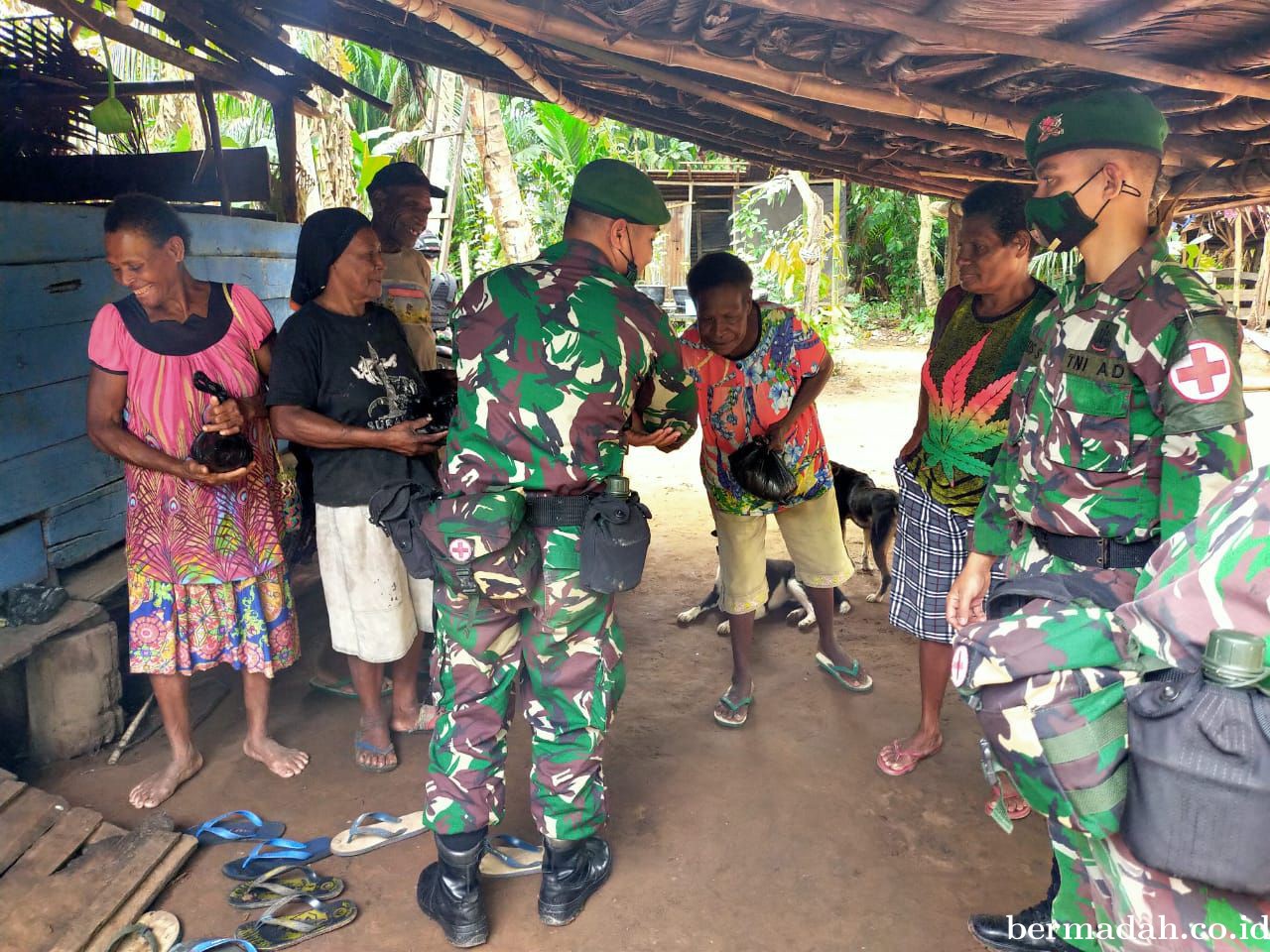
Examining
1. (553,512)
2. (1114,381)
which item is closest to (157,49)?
(553,512)

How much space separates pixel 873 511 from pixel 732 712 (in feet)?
5.36

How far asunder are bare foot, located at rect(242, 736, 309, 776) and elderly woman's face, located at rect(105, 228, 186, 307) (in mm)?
1638

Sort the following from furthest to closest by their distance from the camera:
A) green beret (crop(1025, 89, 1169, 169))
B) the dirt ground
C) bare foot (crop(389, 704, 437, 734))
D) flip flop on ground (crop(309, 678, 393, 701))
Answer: flip flop on ground (crop(309, 678, 393, 701))
bare foot (crop(389, 704, 437, 734))
the dirt ground
green beret (crop(1025, 89, 1169, 169))

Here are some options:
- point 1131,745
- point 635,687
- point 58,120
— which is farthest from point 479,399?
point 58,120

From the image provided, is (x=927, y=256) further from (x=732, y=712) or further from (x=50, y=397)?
(x=50, y=397)

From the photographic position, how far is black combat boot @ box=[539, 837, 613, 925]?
250 cm

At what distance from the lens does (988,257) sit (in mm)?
2824

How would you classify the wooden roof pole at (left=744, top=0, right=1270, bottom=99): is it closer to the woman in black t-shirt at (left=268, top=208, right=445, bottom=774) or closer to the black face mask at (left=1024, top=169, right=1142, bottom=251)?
the black face mask at (left=1024, top=169, right=1142, bottom=251)

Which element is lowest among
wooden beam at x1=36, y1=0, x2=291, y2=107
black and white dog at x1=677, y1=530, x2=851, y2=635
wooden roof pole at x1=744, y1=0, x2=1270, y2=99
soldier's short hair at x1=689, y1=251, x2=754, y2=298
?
black and white dog at x1=677, y1=530, x2=851, y2=635

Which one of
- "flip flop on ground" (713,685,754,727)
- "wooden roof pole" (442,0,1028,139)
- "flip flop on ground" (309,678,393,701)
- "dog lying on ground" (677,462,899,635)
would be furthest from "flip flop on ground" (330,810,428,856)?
"wooden roof pole" (442,0,1028,139)

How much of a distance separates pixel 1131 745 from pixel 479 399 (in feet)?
5.64

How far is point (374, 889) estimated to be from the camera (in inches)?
104

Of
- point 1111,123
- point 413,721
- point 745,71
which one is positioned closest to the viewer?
point 1111,123

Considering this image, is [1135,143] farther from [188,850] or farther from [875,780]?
[188,850]
